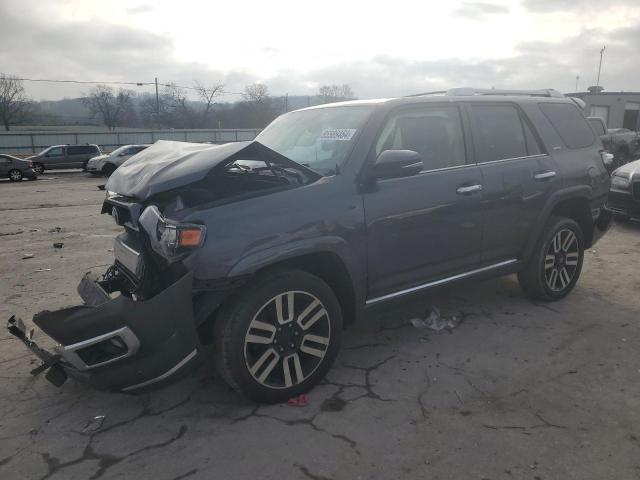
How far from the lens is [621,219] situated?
8930mm

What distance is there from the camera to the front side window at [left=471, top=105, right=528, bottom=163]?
162 inches

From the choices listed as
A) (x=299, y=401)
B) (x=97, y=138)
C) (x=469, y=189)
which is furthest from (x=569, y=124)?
(x=97, y=138)

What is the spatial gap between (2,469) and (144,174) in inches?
71.4

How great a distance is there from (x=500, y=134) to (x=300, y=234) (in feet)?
7.47

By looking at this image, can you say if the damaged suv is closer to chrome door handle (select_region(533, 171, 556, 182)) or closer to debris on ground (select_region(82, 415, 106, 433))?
chrome door handle (select_region(533, 171, 556, 182))

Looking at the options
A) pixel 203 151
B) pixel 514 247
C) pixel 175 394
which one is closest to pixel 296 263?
pixel 203 151

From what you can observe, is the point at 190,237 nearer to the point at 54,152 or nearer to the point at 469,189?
the point at 469,189

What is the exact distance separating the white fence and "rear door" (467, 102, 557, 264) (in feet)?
98.2

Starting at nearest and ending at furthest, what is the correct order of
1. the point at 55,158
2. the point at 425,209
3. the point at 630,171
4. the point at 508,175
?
the point at 425,209
the point at 508,175
the point at 630,171
the point at 55,158

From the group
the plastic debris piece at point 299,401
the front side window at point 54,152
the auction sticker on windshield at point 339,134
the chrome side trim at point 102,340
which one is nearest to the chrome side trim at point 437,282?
the plastic debris piece at point 299,401

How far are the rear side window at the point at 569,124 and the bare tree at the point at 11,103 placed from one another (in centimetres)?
6046

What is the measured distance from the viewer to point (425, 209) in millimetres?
3605

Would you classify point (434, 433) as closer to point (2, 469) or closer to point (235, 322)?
point (235, 322)

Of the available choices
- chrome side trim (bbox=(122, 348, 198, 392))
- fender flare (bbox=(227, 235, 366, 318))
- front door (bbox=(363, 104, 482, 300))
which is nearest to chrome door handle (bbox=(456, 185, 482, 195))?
front door (bbox=(363, 104, 482, 300))
